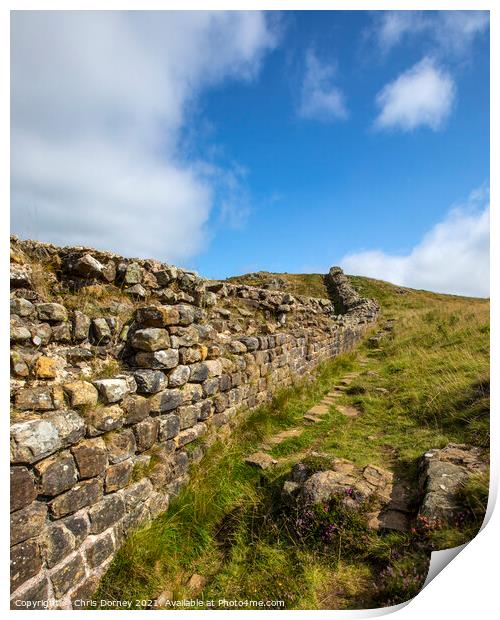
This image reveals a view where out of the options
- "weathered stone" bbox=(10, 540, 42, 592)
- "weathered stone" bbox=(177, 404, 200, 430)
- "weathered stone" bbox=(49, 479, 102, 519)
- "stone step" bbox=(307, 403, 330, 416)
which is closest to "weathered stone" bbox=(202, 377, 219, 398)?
"weathered stone" bbox=(177, 404, 200, 430)

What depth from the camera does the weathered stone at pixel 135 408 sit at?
3.48 m

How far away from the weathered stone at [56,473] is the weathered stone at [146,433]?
84cm

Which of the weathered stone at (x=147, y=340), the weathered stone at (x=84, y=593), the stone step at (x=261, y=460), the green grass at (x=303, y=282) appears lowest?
the weathered stone at (x=84, y=593)

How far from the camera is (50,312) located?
3350 millimetres

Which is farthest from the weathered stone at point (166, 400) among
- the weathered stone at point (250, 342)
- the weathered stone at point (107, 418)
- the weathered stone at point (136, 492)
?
the weathered stone at point (250, 342)

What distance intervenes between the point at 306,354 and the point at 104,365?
21.9ft

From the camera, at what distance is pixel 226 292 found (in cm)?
775

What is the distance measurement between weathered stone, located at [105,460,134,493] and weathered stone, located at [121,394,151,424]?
1.27 feet

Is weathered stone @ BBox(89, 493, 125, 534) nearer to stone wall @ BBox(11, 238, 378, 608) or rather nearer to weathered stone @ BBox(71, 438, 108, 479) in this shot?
stone wall @ BBox(11, 238, 378, 608)

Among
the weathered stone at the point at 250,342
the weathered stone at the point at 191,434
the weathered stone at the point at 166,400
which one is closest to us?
the weathered stone at the point at 166,400

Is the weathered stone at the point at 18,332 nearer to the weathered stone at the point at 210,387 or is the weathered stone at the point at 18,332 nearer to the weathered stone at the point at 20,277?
the weathered stone at the point at 20,277
